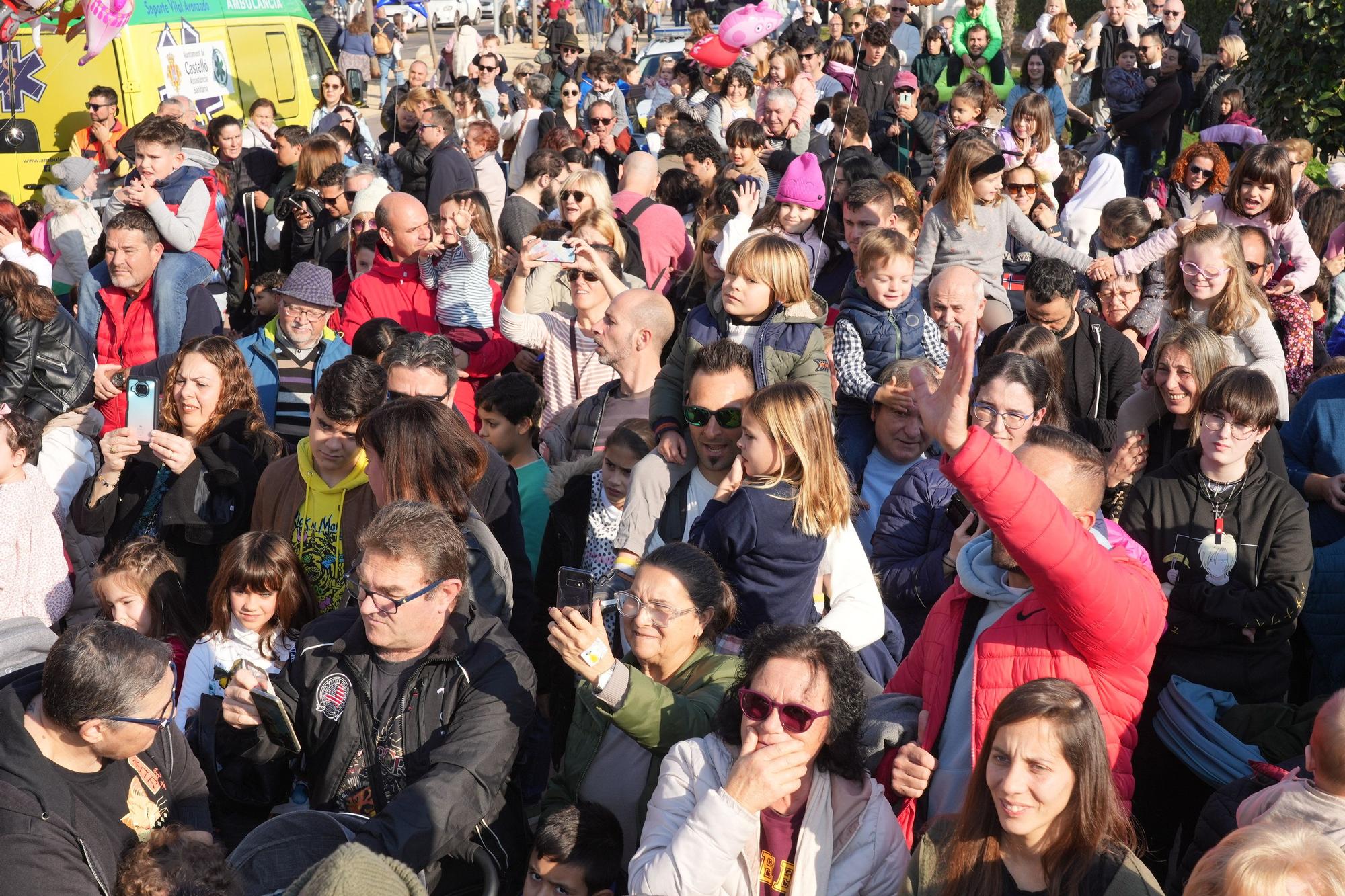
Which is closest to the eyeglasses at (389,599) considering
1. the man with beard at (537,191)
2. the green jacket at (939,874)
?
the green jacket at (939,874)

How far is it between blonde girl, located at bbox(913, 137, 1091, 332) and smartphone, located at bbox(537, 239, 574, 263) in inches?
71.6

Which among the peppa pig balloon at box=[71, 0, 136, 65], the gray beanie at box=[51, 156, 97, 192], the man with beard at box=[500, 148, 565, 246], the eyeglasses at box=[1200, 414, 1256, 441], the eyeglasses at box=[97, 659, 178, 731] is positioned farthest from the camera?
the peppa pig balloon at box=[71, 0, 136, 65]

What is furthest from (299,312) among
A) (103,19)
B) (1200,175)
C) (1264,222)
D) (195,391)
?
(103,19)

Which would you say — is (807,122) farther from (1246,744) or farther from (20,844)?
(20,844)

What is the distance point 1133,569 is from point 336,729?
1939 millimetres

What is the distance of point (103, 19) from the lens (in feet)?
32.7

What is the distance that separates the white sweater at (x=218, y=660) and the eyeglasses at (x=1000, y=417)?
2.31 metres

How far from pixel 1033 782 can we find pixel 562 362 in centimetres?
345

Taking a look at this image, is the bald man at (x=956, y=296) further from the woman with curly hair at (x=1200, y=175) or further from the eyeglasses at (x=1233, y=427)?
the woman with curly hair at (x=1200, y=175)

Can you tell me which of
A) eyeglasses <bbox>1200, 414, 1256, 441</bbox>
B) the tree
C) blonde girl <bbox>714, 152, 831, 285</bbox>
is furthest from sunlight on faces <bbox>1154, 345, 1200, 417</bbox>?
the tree

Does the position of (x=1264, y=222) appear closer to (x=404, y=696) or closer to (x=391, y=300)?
(x=391, y=300)

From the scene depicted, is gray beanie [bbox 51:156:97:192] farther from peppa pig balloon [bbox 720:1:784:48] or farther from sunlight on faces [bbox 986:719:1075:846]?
sunlight on faces [bbox 986:719:1075:846]

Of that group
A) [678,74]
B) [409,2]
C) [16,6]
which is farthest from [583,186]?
[409,2]

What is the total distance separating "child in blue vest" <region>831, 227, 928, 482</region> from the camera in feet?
15.9
